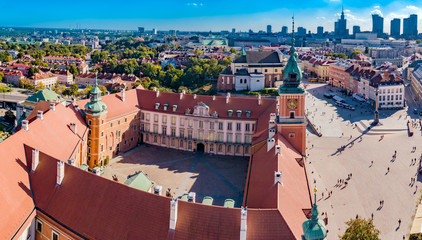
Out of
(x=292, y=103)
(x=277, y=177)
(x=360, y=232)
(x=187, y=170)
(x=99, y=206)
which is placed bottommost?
(x=187, y=170)

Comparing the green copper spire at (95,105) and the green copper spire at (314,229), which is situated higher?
the green copper spire at (95,105)

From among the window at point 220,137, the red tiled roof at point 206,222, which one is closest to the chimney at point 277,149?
the red tiled roof at point 206,222

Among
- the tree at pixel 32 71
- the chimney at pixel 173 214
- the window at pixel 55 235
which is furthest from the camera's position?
the tree at pixel 32 71

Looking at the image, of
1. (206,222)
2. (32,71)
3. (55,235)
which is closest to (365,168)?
(206,222)

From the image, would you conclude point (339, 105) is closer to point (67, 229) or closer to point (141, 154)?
point (141, 154)

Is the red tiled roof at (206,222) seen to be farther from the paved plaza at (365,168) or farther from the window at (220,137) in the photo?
the window at (220,137)

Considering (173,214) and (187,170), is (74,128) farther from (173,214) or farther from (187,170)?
(173,214)

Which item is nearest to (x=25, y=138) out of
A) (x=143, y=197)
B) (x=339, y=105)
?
(x=143, y=197)
